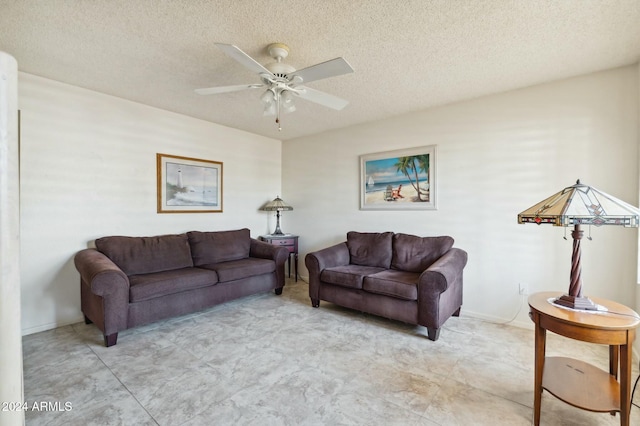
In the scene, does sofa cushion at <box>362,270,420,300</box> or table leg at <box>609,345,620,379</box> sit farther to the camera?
sofa cushion at <box>362,270,420,300</box>

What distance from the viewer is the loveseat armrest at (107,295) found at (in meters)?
2.37

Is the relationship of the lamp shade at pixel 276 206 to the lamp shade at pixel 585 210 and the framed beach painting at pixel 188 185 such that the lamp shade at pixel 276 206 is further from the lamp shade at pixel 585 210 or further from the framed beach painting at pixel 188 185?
the lamp shade at pixel 585 210

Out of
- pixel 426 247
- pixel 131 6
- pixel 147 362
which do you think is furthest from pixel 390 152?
pixel 147 362

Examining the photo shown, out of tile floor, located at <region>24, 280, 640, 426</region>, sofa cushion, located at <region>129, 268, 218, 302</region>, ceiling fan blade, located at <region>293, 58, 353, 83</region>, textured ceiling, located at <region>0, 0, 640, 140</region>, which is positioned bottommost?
tile floor, located at <region>24, 280, 640, 426</region>

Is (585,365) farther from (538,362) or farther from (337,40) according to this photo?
(337,40)

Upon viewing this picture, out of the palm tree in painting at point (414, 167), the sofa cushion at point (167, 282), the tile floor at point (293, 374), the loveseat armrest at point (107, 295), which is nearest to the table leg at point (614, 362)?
the tile floor at point (293, 374)

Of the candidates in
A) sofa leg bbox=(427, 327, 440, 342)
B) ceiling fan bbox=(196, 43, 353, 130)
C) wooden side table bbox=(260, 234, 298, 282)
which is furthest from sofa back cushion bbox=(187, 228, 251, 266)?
sofa leg bbox=(427, 327, 440, 342)

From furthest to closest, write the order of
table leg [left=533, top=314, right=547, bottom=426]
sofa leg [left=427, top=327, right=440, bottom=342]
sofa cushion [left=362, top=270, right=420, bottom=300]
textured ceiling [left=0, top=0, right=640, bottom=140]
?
sofa cushion [left=362, top=270, right=420, bottom=300]
sofa leg [left=427, top=327, right=440, bottom=342]
textured ceiling [left=0, top=0, right=640, bottom=140]
table leg [left=533, top=314, right=547, bottom=426]

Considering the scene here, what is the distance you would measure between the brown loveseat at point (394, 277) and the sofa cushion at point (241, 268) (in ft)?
2.20

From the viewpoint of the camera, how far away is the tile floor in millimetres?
1655

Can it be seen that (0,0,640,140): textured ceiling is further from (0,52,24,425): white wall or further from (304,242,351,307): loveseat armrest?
(304,242,351,307): loveseat armrest

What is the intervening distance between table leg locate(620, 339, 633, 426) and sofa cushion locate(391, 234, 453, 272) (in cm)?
182

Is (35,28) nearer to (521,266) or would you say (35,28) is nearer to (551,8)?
(551,8)

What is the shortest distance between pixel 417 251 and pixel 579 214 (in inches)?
74.2
